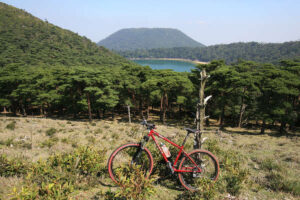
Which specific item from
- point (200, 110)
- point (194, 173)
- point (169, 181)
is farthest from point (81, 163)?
point (200, 110)

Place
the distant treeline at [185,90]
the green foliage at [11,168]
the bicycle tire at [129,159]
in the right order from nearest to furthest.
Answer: the bicycle tire at [129,159] → the green foliage at [11,168] → the distant treeline at [185,90]

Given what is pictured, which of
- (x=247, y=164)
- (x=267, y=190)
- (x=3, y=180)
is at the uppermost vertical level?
(x=3, y=180)

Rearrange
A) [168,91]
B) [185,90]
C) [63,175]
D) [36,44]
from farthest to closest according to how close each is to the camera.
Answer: [36,44] < [168,91] < [185,90] < [63,175]

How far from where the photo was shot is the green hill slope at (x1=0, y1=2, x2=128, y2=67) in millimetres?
79938

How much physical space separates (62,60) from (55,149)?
94.3 metres

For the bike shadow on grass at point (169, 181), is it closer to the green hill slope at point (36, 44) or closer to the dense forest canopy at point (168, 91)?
the dense forest canopy at point (168, 91)

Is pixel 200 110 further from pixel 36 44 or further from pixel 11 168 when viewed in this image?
pixel 36 44

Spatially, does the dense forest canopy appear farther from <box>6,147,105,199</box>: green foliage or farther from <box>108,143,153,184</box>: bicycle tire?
<box>6,147,105,199</box>: green foliage

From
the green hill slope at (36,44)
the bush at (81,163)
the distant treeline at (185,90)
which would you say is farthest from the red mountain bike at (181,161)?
the green hill slope at (36,44)

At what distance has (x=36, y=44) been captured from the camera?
9781cm

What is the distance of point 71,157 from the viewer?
16.3 feet

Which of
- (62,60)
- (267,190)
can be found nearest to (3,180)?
(267,190)

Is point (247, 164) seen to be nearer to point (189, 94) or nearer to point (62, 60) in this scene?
point (189, 94)

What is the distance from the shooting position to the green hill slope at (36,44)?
7994 cm
